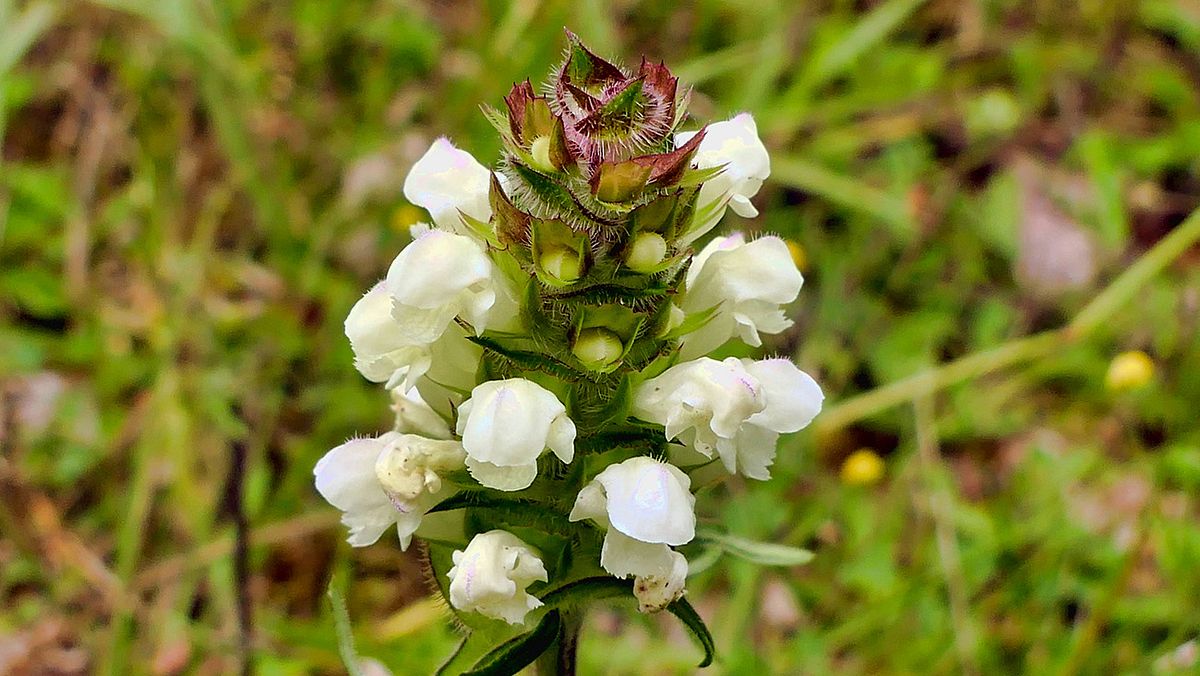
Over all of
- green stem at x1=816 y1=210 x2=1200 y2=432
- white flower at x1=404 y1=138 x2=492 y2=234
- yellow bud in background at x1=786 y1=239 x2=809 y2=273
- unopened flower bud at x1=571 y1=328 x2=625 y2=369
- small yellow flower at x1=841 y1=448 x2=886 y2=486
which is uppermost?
yellow bud in background at x1=786 y1=239 x2=809 y2=273

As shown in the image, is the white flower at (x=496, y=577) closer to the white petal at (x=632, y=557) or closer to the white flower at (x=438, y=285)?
the white petal at (x=632, y=557)

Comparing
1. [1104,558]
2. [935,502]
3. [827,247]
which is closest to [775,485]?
[935,502]

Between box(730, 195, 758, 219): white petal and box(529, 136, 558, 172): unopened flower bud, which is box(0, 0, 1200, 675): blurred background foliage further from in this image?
box(529, 136, 558, 172): unopened flower bud

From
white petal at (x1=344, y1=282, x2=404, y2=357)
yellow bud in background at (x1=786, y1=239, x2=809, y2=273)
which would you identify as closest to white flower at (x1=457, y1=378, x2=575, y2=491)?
white petal at (x1=344, y1=282, x2=404, y2=357)

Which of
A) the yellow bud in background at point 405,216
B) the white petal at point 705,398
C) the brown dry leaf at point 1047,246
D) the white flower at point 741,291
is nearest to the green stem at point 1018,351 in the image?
the brown dry leaf at point 1047,246

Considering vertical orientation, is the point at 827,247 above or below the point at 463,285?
above

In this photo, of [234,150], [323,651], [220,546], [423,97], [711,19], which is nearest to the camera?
[323,651]

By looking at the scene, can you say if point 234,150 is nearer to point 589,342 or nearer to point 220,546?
point 220,546
